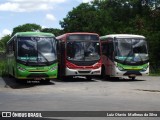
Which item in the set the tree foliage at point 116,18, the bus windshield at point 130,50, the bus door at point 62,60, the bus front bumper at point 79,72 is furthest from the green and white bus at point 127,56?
the tree foliage at point 116,18

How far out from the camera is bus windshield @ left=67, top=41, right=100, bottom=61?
26.7 meters

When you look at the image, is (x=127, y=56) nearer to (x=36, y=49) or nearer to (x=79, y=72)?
(x=79, y=72)

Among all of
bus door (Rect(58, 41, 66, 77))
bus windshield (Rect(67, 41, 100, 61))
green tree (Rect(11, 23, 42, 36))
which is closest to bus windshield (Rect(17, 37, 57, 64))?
bus windshield (Rect(67, 41, 100, 61))

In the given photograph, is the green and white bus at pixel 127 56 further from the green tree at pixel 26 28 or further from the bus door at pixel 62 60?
the green tree at pixel 26 28

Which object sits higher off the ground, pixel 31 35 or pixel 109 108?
pixel 31 35

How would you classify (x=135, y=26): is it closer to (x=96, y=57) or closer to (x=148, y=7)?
(x=148, y=7)

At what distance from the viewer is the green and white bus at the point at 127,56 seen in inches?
1071

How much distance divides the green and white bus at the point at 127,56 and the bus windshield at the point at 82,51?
1259mm

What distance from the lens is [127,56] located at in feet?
89.7

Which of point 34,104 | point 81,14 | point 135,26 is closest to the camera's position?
point 34,104

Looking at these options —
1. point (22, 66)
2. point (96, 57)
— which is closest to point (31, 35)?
point (22, 66)

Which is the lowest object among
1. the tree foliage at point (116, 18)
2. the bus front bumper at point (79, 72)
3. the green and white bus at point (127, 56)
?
the bus front bumper at point (79, 72)

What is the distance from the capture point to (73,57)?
26.7 meters

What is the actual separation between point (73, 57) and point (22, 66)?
160 inches
